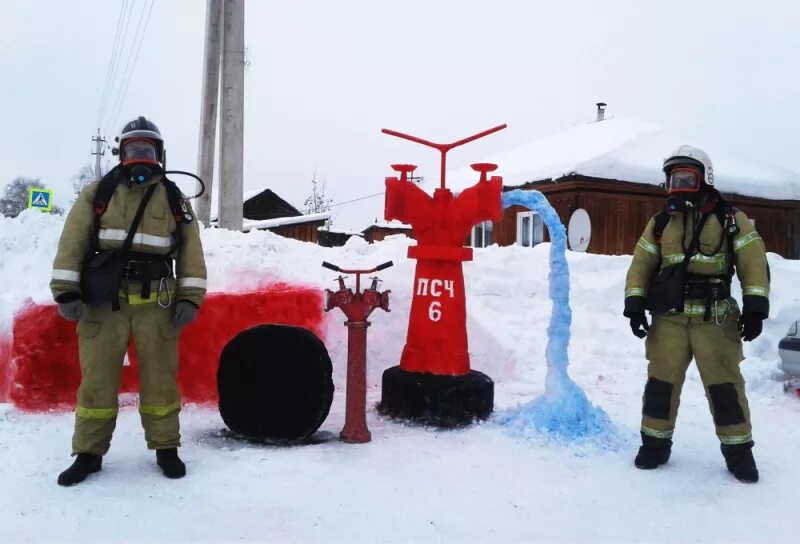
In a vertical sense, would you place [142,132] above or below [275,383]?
above

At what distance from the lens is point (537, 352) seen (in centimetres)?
634

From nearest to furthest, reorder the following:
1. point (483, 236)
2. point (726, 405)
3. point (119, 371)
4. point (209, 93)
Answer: point (119, 371) → point (726, 405) → point (209, 93) → point (483, 236)

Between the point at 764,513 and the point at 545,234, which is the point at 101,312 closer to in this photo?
the point at 764,513

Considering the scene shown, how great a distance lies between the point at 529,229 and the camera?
1638cm

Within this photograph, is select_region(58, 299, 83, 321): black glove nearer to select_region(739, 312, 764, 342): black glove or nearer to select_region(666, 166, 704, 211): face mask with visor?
select_region(666, 166, 704, 211): face mask with visor

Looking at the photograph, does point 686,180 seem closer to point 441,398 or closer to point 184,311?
point 441,398

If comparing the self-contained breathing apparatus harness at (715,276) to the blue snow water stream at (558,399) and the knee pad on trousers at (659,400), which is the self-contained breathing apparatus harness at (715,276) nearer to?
the knee pad on trousers at (659,400)

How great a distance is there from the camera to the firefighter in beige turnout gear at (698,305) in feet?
11.6

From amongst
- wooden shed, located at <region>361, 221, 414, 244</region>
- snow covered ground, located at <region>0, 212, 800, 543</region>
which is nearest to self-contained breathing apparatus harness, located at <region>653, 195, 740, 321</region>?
snow covered ground, located at <region>0, 212, 800, 543</region>

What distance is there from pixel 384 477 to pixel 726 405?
188 cm

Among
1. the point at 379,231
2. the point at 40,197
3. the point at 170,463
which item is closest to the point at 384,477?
the point at 170,463

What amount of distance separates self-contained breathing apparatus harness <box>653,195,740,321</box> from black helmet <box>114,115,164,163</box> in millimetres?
2957

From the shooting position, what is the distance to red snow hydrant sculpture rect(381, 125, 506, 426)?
430 cm

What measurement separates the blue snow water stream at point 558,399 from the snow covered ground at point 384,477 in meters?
0.11
